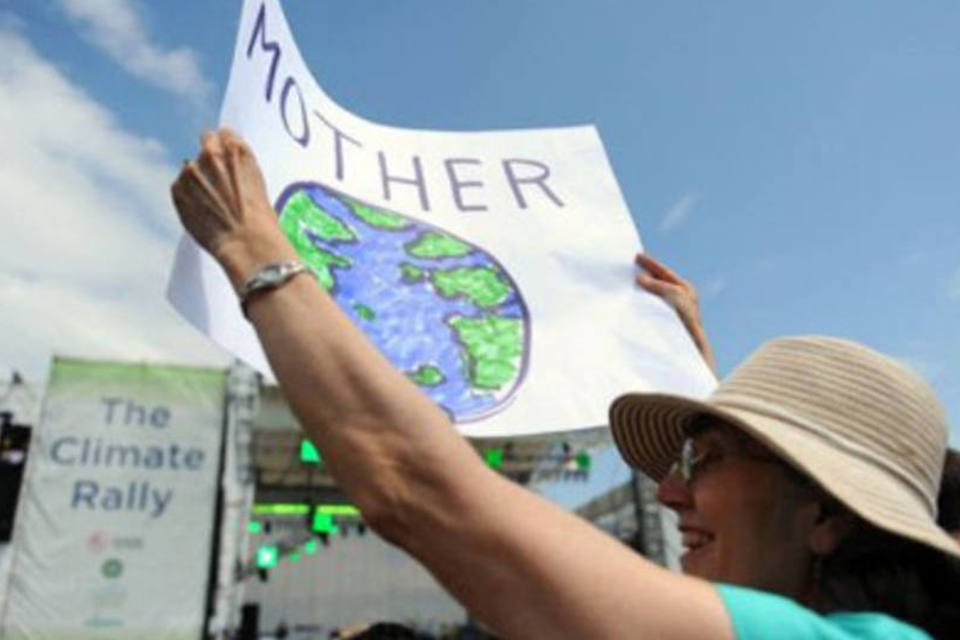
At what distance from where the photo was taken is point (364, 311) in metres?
1.30

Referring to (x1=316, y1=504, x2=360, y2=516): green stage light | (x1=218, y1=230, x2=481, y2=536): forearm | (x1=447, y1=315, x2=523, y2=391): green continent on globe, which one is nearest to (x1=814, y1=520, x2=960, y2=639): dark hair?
(x1=218, y1=230, x2=481, y2=536): forearm

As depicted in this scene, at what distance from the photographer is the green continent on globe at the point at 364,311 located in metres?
1.29

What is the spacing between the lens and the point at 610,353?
1443mm

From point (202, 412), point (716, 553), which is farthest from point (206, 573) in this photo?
point (716, 553)

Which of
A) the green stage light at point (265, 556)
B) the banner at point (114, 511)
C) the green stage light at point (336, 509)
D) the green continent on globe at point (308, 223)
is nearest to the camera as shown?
the green continent on globe at point (308, 223)

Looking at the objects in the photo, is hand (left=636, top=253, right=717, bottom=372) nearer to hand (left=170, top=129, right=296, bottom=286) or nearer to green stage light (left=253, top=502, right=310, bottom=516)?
hand (left=170, top=129, right=296, bottom=286)

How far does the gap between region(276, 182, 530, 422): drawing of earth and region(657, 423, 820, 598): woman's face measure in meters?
0.41

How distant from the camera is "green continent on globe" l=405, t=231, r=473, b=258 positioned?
1421 millimetres

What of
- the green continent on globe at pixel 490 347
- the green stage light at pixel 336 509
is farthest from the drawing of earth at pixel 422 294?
the green stage light at pixel 336 509

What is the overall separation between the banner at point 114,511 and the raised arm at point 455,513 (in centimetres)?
849

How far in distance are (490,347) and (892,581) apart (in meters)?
0.72

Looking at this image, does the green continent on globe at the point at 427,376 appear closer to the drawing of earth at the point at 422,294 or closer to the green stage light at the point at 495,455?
the drawing of earth at the point at 422,294

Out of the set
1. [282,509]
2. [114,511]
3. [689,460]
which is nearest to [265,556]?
[282,509]

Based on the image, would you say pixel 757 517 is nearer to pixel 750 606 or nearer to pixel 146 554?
pixel 750 606
